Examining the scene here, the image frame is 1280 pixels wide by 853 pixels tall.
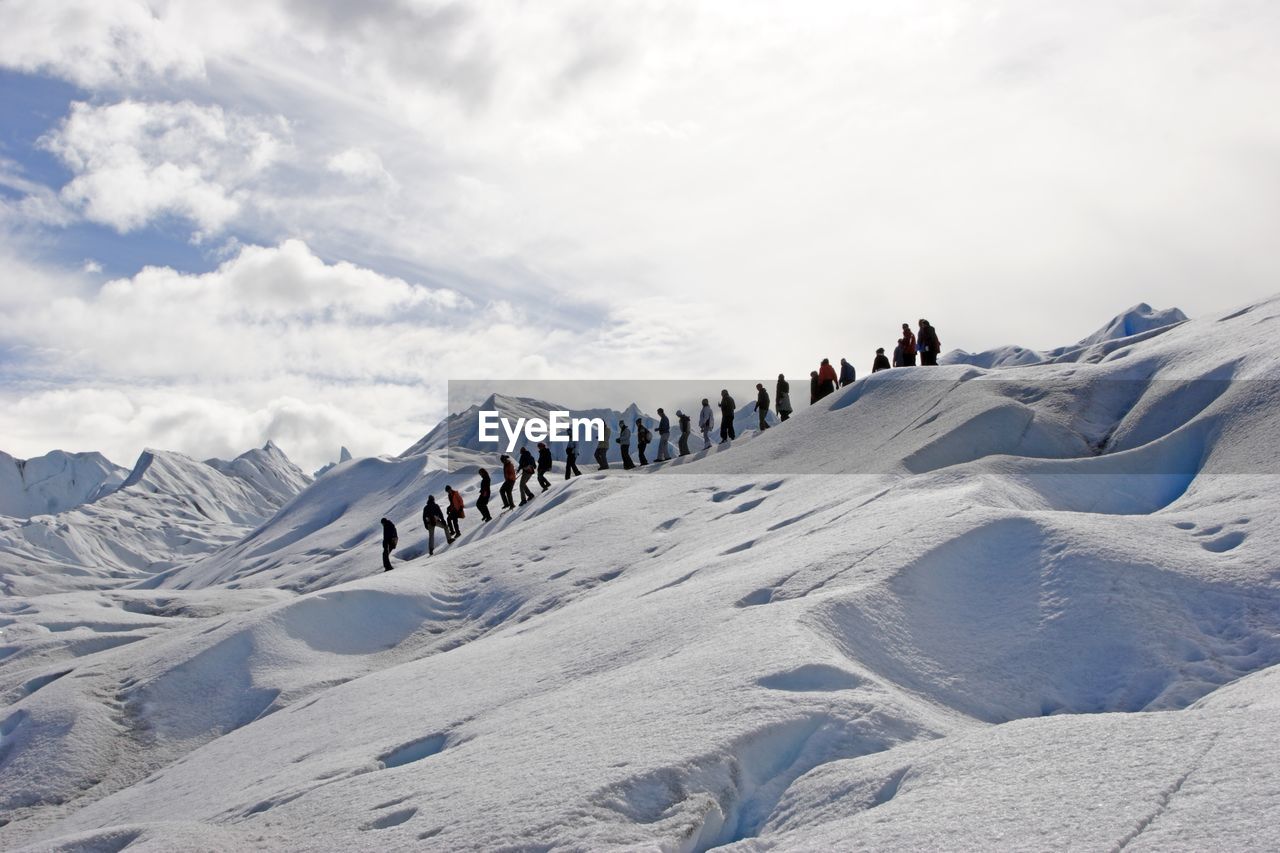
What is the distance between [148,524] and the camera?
10631 centimetres

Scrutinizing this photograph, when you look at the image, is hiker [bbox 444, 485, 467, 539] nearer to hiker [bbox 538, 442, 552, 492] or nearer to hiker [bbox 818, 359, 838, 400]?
hiker [bbox 538, 442, 552, 492]

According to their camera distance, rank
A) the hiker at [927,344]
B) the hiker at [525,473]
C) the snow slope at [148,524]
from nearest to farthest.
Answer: the hiker at [927,344] → the hiker at [525,473] → the snow slope at [148,524]

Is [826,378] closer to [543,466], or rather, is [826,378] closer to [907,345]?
[907,345]

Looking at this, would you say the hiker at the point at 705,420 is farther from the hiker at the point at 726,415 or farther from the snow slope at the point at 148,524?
the snow slope at the point at 148,524

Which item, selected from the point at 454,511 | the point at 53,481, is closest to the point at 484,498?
the point at 454,511

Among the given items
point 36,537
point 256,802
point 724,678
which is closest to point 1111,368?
point 724,678

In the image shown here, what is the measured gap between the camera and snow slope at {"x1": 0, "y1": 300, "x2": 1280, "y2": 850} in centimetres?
594

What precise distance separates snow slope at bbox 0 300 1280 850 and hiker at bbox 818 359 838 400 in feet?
18.7

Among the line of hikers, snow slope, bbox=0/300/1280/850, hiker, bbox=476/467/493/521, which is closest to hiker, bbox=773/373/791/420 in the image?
the line of hikers

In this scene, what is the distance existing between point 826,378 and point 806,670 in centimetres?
2127

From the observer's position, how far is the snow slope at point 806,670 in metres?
5.94

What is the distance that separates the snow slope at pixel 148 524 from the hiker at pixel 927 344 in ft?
203

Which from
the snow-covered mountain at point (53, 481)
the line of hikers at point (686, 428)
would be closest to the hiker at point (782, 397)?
the line of hikers at point (686, 428)

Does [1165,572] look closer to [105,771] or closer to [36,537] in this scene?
[105,771]
